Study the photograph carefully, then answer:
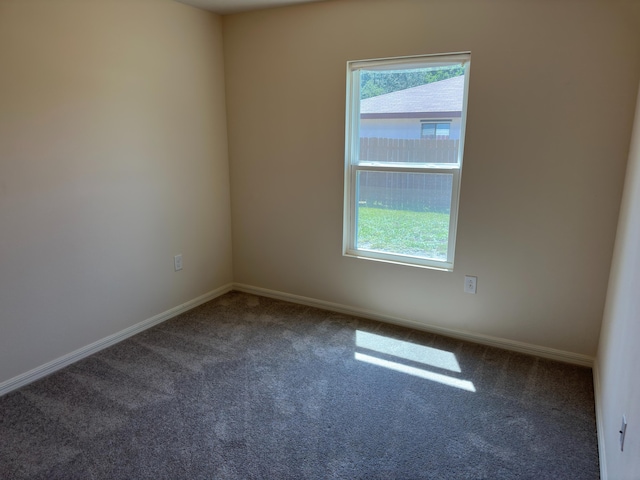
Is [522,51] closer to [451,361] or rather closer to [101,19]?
[451,361]

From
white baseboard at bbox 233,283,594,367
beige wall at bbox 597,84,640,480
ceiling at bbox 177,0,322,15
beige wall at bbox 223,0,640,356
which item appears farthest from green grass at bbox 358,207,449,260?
ceiling at bbox 177,0,322,15

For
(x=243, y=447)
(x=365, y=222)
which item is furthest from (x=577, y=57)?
(x=243, y=447)

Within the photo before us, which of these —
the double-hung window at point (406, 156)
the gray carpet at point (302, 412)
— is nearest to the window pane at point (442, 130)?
the double-hung window at point (406, 156)

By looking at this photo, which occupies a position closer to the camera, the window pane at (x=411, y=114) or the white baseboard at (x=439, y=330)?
the white baseboard at (x=439, y=330)

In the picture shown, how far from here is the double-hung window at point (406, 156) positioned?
2.71 metres

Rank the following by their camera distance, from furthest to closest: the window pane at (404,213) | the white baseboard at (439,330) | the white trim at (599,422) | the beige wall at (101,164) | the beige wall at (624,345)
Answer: the window pane at (404,213) → the white baseboard at (439,330) → the beige wall at (101,164) → the white trim at (599,422) → the beige wall at (624,345)

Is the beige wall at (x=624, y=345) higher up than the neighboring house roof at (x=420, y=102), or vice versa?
the neighboring house roof at (x=420, y=102)

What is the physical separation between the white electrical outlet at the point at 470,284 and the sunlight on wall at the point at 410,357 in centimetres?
45

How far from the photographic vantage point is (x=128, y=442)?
6.19 feet

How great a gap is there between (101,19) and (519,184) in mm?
2715

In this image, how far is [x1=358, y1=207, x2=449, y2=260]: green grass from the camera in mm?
2907

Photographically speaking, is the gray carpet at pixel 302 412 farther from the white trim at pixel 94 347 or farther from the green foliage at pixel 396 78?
the green foliage at pixel 396 78

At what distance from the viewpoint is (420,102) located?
2.78m

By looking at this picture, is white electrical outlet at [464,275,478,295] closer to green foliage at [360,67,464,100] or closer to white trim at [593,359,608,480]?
white trim at [593,359,608,480]
